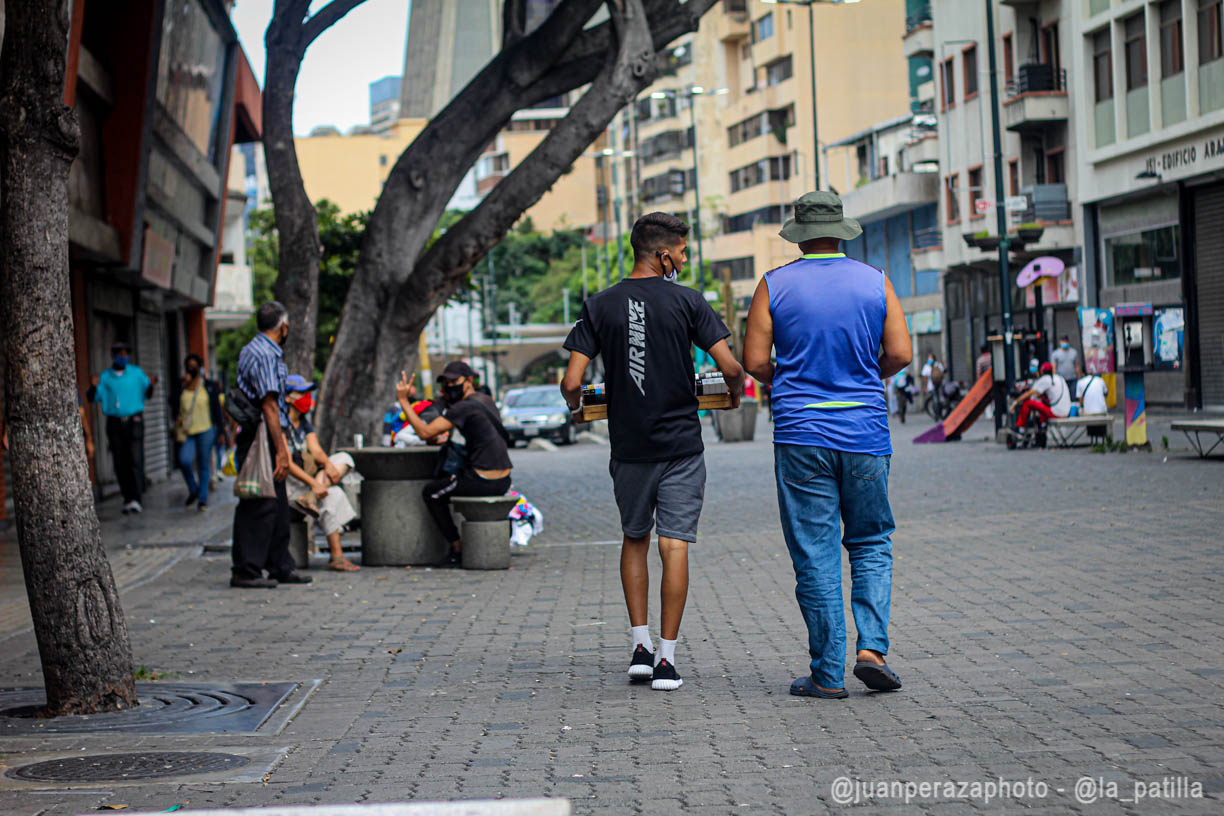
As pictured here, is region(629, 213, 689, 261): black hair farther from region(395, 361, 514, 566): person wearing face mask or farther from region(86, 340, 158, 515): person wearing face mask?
region(86, 340, 158, 515): person wearing face mask

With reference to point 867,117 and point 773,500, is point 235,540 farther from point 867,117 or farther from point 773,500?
point 867,117

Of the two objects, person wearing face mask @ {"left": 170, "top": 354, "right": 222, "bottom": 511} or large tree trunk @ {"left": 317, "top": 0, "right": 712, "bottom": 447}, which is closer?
large tree trunk @ {"left": 317, "top": 0, "right": 712, "bottom": 447}

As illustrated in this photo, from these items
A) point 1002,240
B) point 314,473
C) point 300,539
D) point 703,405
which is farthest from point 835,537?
point 1002,240

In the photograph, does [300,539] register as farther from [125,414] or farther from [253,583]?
[125,414]

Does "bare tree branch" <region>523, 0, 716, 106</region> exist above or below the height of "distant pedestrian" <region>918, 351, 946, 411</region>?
above

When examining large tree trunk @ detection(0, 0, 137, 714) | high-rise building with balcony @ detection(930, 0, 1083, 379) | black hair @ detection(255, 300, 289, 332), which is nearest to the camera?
large tree trunk @ detection(0, 0, 137, 714)

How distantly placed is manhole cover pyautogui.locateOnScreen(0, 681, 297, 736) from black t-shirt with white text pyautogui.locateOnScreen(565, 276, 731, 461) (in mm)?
1856

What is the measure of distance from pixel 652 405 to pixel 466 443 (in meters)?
5.66

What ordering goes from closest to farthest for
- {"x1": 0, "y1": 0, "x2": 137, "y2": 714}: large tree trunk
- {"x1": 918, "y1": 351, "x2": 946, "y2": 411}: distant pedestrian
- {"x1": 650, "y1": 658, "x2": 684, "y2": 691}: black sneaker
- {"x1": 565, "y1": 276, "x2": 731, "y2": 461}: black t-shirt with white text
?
{"x1": 650, "y1": 658, "x2": 684, "y2": 691}: black sneaker < {"x1": 0, "y1": 0, "x2": 137, "y2": 714}: large tree trunk < {"x1": 565, "y1": 276, "x2": 731, "y2": 461}: black t-shirt with white text < {"x1": 918, "y1": 351, "x2": 946, "y2": 411}: distant pedestrian

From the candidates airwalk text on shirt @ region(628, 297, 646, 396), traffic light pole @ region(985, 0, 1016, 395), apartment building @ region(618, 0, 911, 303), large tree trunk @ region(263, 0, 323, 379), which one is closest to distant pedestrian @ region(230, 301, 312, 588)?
large tree trunk @ region(263, 0, 323, 379)

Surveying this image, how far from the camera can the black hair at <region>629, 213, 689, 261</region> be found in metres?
7.13

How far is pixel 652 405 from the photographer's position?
7.02 meters

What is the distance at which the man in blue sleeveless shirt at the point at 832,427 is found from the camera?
656 centimetres

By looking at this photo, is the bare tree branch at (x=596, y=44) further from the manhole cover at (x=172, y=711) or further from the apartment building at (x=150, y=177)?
the manhole cover at (x=172, y=711)
